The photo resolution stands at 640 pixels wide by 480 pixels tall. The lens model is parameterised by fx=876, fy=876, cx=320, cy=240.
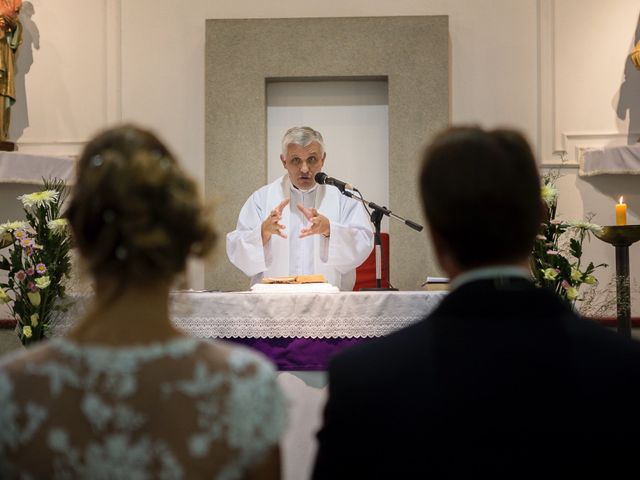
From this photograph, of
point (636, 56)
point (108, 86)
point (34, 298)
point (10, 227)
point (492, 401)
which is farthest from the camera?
point (108, 86)

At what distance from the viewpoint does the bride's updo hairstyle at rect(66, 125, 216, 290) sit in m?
1.29

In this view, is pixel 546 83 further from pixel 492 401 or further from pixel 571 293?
pixel 492 401

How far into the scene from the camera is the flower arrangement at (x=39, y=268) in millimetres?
3889

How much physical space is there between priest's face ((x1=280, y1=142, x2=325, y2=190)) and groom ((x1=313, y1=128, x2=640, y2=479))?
12.7ft

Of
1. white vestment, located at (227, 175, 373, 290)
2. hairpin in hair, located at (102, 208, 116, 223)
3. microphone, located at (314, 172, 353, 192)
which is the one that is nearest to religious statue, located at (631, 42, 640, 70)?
white vestment, located at (227, 175, 373, 290)

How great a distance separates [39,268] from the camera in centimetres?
389

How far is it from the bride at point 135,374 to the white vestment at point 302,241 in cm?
339

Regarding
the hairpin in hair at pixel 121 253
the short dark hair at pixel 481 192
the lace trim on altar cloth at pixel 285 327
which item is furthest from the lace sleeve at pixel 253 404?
the lace trim on altar cloth at pixel 285 327

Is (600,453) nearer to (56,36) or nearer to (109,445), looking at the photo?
(109,445)

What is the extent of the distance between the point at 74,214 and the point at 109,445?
0.36 meters

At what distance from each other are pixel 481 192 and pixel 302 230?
3386mm

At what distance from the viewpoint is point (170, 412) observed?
124 cm

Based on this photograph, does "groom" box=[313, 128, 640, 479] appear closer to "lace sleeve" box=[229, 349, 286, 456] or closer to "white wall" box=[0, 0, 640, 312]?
"lace sleeve" box=[229, 349, 286, 456]

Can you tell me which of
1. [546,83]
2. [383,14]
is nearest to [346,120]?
[383,14]
